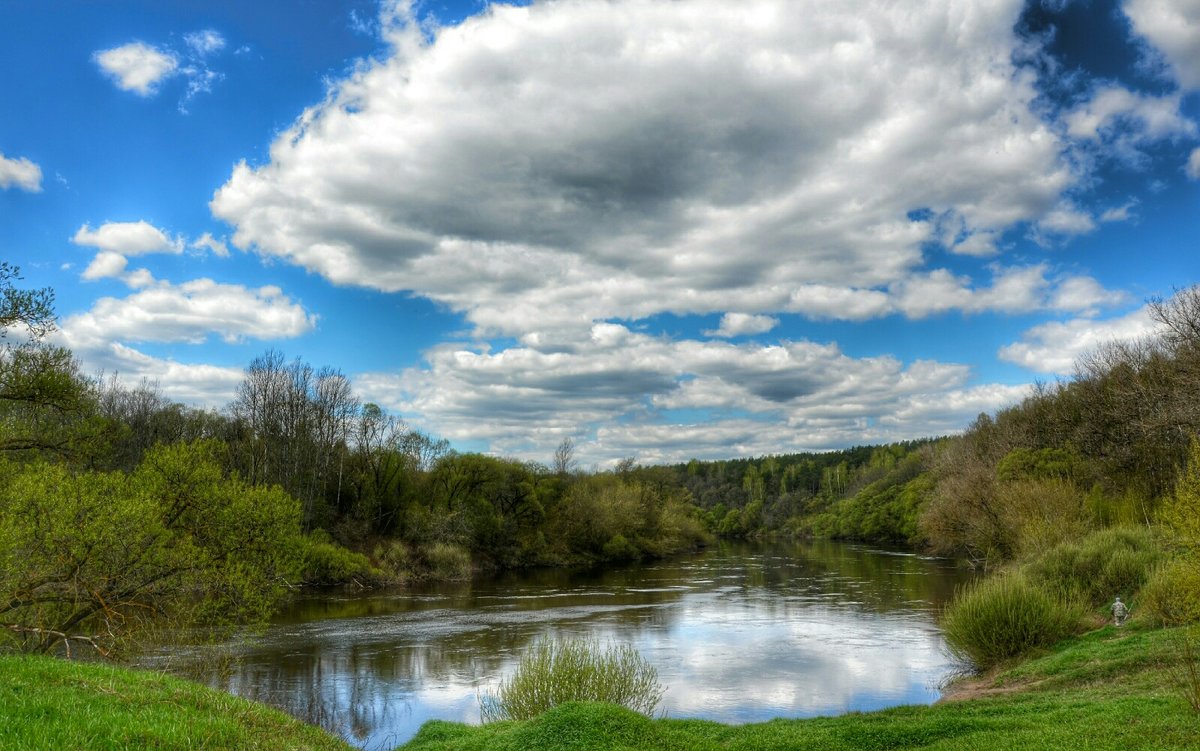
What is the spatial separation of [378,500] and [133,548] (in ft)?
176

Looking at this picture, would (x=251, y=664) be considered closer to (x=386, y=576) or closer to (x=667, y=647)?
(x=667, y=647)

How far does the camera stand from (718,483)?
186625 millimetres

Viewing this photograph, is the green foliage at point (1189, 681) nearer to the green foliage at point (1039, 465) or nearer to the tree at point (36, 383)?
the tree at point (36, 383)

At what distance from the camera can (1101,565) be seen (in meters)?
27.9

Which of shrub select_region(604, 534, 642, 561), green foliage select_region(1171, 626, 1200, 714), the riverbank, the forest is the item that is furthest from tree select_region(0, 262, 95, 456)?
shrub select_region(604, 534, 642, 561)

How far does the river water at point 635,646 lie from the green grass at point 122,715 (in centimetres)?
794

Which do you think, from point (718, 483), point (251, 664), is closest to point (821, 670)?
point (251, 664)

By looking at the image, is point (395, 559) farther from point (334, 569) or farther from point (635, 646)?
point (635, 646)

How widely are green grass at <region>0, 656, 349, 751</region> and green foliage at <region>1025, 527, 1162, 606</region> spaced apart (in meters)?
26.0

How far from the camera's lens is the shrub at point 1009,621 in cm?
2291

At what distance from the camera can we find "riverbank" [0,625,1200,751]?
28.9 feet

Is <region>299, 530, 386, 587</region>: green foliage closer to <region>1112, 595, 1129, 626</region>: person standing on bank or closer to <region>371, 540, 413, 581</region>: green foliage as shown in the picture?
<region>371, 540, 413, 581</region>: green foliage

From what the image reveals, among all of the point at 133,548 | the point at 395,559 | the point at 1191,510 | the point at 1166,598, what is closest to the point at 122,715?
the point at 133,548

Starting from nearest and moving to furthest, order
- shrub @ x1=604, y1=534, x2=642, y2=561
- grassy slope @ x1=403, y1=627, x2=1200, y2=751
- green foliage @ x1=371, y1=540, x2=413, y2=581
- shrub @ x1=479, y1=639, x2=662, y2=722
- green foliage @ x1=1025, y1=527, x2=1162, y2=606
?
grassy slope @ x1=403, y1=627, x2=1200, y2=751
shrub @ x1=479, y1=639, x2=662, y2=722
green foliage @ x1=1025, y1=527, x2=1162, y2=606
green foliage @ x1=371, y1=540, x2=413, y2=581
shrub @ x1=604, y1=534, x2=642, y2=561
